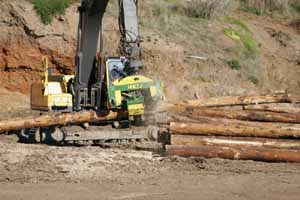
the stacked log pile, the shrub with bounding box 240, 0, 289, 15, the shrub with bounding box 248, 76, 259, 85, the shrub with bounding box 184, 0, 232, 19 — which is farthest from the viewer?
the shrub with bounding box 240, 0, 289, 15

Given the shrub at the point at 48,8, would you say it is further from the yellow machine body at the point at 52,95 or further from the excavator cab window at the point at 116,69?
the excavator cab window at the point at 116,69

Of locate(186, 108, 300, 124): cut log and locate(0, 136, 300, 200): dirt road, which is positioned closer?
locate(0, 136, 300, 200): dirt road

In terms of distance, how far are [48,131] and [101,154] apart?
129 inches

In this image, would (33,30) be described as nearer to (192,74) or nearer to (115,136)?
(192,74)

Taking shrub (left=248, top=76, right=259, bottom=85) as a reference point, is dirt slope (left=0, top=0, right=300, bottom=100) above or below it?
above

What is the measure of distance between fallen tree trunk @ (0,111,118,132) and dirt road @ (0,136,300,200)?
5.29 ft

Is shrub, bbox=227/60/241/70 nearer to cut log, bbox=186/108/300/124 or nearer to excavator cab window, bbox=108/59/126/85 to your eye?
cut log, bbox=186/108/300/124

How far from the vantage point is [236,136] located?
571 inches

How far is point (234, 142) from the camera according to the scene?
14.1 meters

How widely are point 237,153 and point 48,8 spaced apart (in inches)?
618

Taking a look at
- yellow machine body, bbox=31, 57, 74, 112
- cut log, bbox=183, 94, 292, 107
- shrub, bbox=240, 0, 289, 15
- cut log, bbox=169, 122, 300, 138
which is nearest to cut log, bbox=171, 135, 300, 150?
cut log, bbox=169, 122, 300, 138

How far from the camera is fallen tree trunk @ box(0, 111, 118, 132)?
1563 cm

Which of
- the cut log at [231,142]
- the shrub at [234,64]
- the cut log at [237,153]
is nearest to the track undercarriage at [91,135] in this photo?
the cut log at [231,142]

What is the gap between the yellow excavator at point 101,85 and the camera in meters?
15.8
